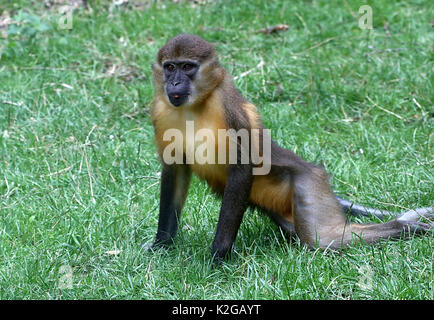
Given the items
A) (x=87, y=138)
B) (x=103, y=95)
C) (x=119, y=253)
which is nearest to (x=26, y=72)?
(x=103, y=95)

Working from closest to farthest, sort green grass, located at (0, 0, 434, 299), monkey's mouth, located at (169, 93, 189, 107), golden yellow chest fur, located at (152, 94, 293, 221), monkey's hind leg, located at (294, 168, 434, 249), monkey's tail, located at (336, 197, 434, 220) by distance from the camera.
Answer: green grass, located at (0, 0, 434, 299) → monkey's mouth, located at (169, 93, 189, 107) → golden yellow chest fur, located at (152, 94, 293, 221) → monkey's hind leg, located at (294, 168, 434, 249) → monkey's tail, located at (336, 197, 434, 220)

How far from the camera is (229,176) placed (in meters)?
5.33

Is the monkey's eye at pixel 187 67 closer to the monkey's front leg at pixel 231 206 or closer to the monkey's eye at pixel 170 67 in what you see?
the monkey's eye at pixel 170 67

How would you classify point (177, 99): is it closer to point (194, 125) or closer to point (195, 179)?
point (194, 125)

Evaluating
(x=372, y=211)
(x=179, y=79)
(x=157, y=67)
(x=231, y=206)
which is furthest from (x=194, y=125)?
(x=372, y=211)

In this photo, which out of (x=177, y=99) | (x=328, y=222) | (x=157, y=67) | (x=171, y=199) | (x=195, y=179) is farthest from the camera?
(x=195, y=179)

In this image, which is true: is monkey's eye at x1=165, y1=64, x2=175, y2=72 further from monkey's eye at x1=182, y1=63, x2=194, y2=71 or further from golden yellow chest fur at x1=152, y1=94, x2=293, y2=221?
golden yellow chest fur at x1=152, y1=94, x2=293, y2=221

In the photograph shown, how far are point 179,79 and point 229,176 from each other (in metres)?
0.79

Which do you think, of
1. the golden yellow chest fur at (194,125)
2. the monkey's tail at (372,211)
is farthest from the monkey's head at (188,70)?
the monkey's tail at (372,211)

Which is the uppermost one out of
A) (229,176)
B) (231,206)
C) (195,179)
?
(229,176)

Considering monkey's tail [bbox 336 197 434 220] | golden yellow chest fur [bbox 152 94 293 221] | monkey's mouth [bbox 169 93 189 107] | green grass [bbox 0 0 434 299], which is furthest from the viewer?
monkey's tail [bbox 336 197 434 220]

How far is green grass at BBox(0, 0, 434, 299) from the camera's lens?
503 cm

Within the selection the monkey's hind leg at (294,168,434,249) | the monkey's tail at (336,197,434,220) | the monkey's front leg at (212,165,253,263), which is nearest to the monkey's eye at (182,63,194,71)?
the monkey's front leg at (212,165,253,263)
